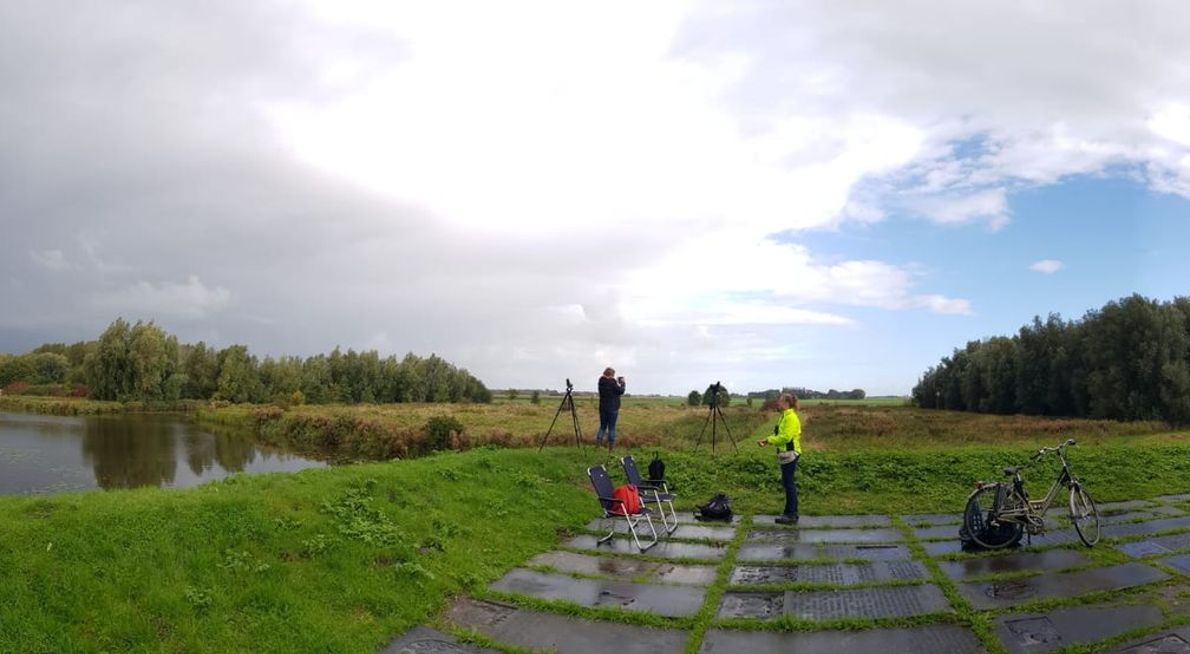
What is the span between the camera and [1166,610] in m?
5.83

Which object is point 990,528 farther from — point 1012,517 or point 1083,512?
point 1083,512

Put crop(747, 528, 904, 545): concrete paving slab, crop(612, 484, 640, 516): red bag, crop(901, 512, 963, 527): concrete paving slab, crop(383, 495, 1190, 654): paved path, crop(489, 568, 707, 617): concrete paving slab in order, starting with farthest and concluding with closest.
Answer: crop(901, 512, 963, 527): concrete paving slab
crop(612, 484, 640, 516): red bag
crop(747, 528, 904, 545): concrete paving slab
crop(489, 568, 707, 617): concrete paving slab
crop(383, 495, 1190, 654): paved path

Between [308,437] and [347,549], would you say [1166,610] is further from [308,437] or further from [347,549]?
[308,437]

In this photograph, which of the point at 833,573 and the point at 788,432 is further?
the point at 788,432

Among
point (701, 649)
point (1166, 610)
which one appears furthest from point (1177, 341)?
point (701, 649)

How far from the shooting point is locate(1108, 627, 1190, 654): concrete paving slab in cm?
503

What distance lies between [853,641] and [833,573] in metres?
2.00

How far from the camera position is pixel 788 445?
33.3 ft

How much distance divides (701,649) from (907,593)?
100.0 inches

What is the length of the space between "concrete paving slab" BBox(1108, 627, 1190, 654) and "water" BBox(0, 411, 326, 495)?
60.0 ft

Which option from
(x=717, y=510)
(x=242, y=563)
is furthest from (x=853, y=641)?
(x=242, y=563)

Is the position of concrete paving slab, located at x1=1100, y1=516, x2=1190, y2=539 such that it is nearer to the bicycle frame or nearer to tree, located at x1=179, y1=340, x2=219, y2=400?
the bicycle frame

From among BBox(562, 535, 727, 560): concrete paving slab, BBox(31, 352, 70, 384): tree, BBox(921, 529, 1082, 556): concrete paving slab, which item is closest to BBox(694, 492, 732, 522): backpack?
BBox(562, 535, 727, 560): concrete paving slab

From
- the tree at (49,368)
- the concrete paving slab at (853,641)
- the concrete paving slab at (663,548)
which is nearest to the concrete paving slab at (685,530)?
the concrete paving slab at (663,548)
